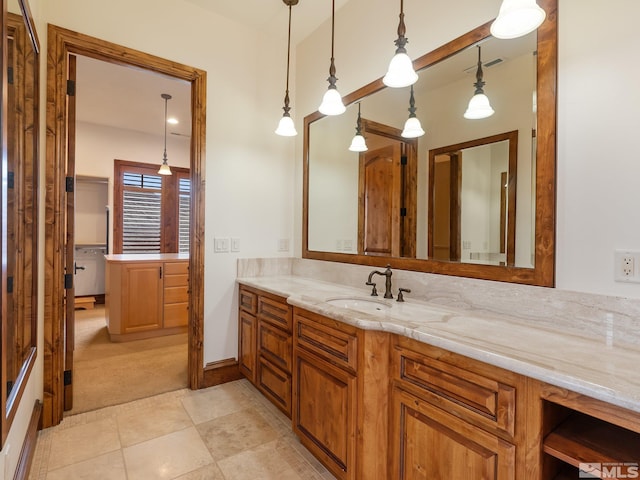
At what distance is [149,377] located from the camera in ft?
9.05

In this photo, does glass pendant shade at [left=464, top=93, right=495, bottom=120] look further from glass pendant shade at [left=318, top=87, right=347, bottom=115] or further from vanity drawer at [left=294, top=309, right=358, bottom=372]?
vanity drawer at [left=294, top=309, right=358, bottom=372]

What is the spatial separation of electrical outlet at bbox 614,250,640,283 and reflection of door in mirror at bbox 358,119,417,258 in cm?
94

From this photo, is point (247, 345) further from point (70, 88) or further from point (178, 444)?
point (70, 88)

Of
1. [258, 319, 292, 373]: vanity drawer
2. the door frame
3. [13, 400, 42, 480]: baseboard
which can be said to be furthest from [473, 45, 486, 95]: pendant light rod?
[13, 400, 42, 480]: baseboard

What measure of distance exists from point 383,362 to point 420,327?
0.80ft

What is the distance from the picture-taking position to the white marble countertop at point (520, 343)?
0.84m

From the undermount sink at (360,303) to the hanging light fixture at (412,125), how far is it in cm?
107

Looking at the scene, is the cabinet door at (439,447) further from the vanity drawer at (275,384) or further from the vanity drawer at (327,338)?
the vanity drawer at (275,384)

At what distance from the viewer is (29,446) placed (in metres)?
1.68

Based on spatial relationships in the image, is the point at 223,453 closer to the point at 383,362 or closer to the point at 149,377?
the point at 383,362

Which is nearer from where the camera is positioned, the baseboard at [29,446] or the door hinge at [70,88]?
the baseboard at [29,446]

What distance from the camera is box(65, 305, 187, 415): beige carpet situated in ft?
8.03

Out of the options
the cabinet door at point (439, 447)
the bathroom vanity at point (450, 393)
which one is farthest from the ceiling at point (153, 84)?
the cabinet door at point (439, 447)

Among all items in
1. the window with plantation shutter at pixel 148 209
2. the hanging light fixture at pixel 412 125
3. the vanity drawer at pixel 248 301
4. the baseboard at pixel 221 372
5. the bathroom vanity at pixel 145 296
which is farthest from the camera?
the window with plantation shutter at pixel 148 209
